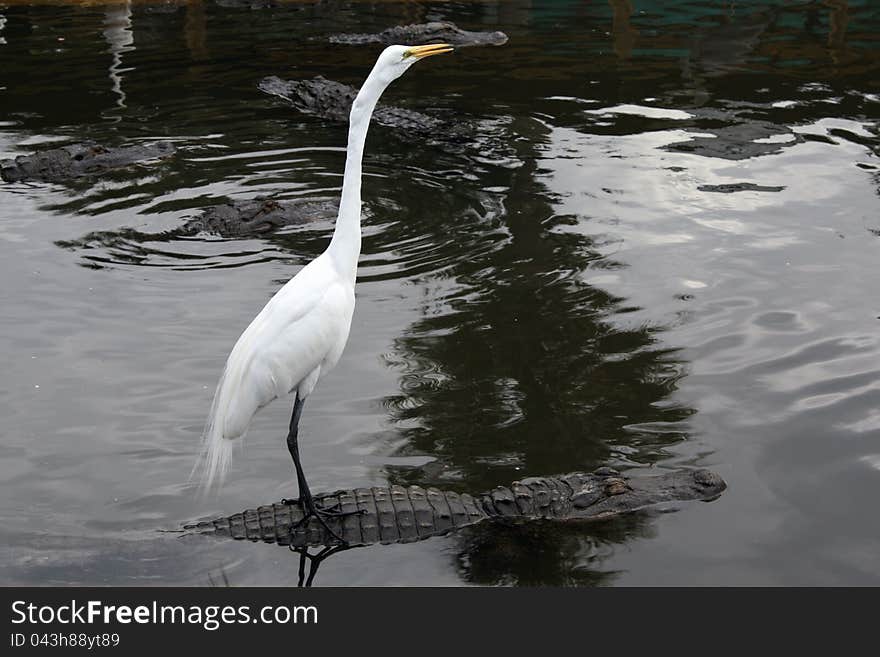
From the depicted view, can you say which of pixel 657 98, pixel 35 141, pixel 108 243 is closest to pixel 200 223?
pixel 108 243

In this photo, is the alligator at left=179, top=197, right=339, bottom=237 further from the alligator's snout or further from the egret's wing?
the alligator's snout

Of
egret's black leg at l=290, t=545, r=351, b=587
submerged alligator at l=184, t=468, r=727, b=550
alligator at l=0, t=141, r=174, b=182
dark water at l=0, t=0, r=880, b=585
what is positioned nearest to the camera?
egret's black leg at l=290, t=545, r=351, b=587

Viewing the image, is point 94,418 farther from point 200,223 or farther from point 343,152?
point 343,152

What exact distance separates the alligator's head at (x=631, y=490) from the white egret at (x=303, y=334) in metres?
1.24

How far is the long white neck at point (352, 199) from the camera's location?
5238mm

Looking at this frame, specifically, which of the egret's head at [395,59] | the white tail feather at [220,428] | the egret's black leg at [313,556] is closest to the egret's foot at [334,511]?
the egret's black leg at [313,556]

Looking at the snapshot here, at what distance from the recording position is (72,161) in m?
10.9

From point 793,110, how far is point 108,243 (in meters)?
7.98

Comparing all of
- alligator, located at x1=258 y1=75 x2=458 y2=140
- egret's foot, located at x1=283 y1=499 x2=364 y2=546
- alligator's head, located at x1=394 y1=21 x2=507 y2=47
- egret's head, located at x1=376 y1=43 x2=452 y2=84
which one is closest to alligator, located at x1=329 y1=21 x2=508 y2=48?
alligator's head, located at x1=394 y1=21 x2=507 y2=47

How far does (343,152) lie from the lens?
11.8 m

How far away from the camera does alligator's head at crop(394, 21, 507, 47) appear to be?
55.2ft

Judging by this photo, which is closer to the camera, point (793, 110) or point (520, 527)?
point (520, 527)

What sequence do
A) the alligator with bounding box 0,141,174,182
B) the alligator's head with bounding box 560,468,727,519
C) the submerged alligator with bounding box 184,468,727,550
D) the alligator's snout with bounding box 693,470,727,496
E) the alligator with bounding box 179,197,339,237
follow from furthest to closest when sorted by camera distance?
the alligator with bounding box 0,141,174,182, the alligator with bounding box 179,197,339,237, the alligator's snout with bounding box 693,470,727,496, the alligator's head with bounding box 560,468,727,519, the submerged alligator with bounding box 184,468,727,550

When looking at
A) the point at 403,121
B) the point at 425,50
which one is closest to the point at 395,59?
the point at 425,50
